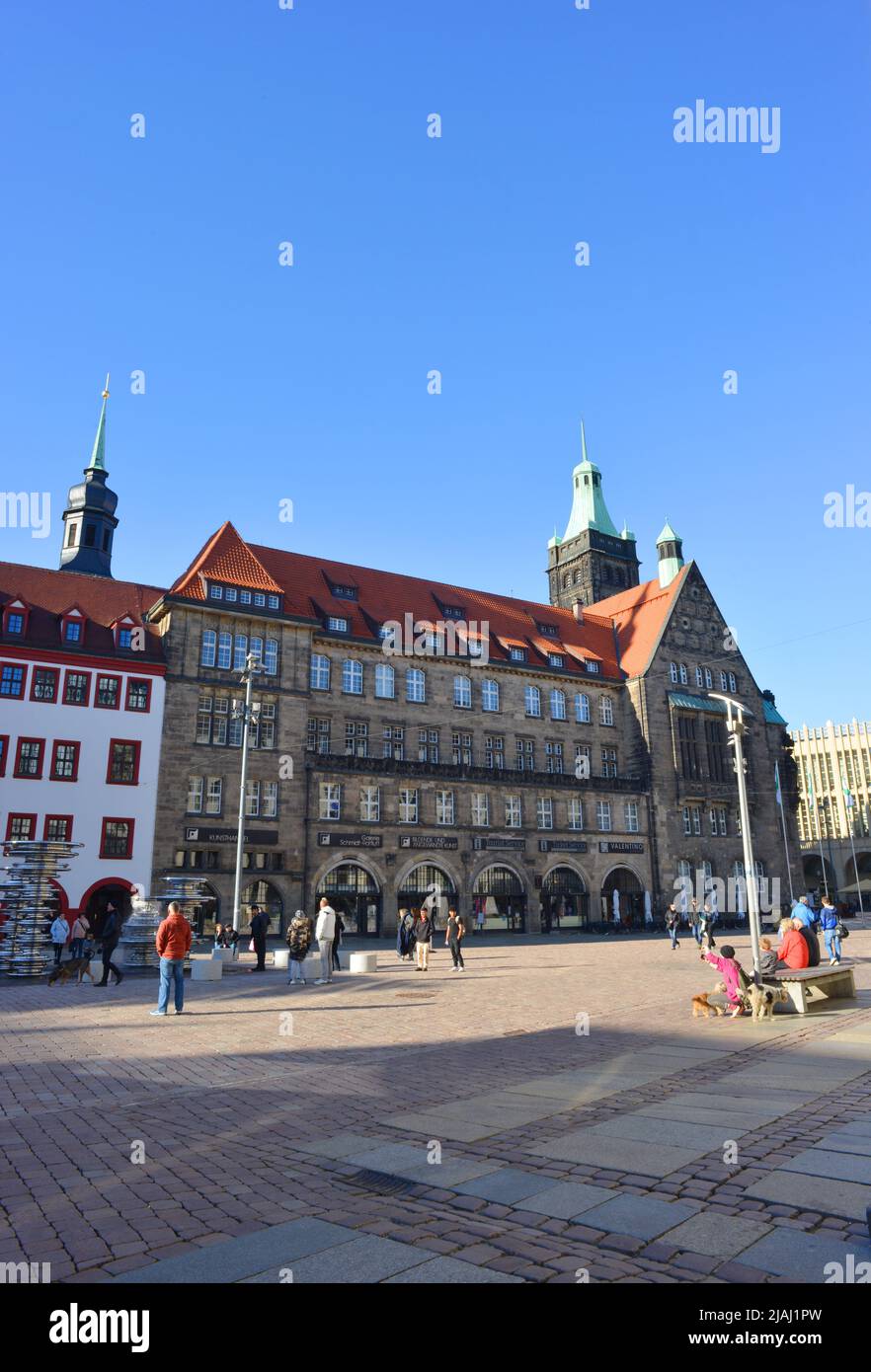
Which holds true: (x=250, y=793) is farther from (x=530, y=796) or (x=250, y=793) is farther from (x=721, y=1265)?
(x=721, y=1265)

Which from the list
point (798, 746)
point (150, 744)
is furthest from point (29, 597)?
point (798, 746)

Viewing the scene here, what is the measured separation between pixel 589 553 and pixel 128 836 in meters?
53.4

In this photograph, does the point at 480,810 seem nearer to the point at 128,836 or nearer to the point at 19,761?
the point at 128,836

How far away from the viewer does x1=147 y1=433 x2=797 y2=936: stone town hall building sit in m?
40.7

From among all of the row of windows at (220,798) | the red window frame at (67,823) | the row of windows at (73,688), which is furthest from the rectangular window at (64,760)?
the row of windows at (220,798)

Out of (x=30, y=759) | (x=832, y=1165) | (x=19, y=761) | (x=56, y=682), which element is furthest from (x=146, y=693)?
(x=832, y=1165)

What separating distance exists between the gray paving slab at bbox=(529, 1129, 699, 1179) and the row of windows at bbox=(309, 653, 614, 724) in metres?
39.0

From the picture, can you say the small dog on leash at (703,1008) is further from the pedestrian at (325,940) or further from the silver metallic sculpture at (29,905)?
the silver metallic sculpture at (29,905)

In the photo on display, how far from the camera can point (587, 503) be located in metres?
83.0

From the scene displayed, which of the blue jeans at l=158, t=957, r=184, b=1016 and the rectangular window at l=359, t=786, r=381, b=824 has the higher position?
the rectangular window at l=359, t=786, r=381, b=824

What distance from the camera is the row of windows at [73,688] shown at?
36875 mm

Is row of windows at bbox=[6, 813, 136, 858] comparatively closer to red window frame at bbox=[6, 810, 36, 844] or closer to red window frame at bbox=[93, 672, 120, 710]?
Result: red window frame at bbox=[6, 810, 36, 844]

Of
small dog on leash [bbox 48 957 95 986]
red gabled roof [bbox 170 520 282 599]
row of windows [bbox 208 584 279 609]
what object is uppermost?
red gabled roof [bbox 170 520 282 599]

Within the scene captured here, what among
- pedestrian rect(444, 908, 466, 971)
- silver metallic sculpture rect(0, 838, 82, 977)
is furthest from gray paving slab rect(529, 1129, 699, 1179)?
silver metallic sculpture rect(0, 838, 82, 977)
